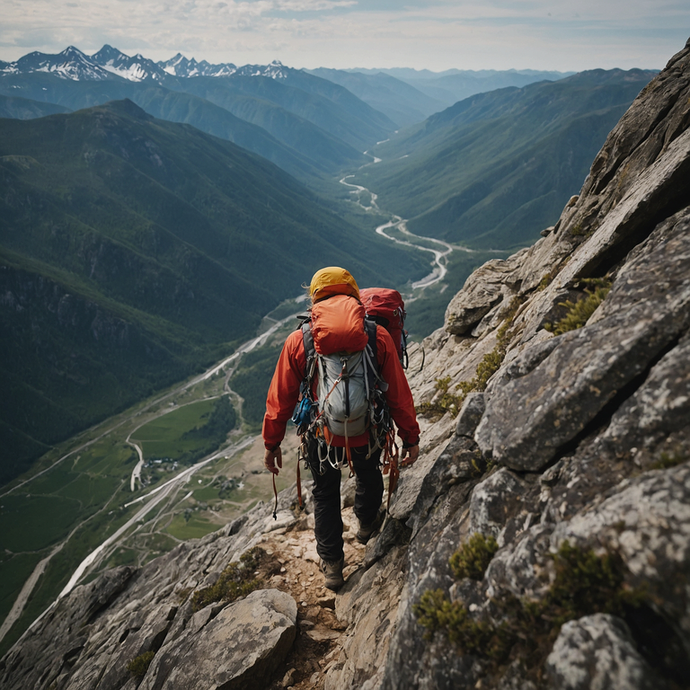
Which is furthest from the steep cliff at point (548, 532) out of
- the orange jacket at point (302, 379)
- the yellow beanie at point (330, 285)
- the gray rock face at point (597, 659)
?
the yellow beanie at point (330, 285)

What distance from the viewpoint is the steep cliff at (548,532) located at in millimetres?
3828

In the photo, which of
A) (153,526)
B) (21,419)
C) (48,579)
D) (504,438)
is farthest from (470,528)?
(21,419)

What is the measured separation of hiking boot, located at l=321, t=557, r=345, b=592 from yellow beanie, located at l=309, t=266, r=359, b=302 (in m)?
6.01

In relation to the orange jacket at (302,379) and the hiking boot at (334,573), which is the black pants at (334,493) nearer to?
the hiking boot at (334,573)

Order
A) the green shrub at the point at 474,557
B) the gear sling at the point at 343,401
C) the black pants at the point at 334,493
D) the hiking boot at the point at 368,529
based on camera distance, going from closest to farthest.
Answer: the green shrub at the point at 474,557 → the gear sling at the point at 343,401 → the black pants at the point at 334,493 → the hiking boot at the point at 368,529

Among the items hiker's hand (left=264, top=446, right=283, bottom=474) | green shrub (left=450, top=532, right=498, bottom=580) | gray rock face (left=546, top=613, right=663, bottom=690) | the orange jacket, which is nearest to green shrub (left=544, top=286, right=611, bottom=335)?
the orange jacket

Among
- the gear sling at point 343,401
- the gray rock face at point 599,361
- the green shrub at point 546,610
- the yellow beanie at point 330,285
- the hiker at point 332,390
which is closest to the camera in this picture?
the green shrub at point 546,610

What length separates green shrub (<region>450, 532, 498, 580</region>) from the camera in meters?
5.38

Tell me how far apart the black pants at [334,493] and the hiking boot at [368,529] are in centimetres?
49

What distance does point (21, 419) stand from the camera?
519 ft

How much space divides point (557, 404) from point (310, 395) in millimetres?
4282

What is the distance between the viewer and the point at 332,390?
7.23 meters

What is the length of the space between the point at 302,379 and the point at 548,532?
4.73 m

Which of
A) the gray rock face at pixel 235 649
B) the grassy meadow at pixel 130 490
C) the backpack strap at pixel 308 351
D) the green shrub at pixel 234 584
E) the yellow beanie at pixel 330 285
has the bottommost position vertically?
the grassy meadow at pixel 130 490
